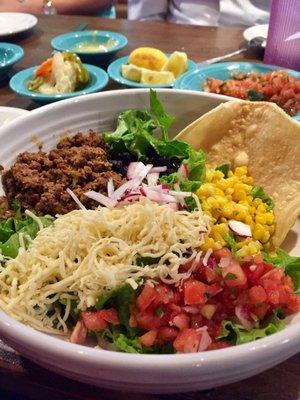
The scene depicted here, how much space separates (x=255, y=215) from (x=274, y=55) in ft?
4.98

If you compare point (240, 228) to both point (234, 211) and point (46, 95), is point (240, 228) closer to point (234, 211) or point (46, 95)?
point (234, 211)

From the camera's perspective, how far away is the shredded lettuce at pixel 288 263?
3.74 ft

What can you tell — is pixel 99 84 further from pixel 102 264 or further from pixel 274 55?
pixel 102 264

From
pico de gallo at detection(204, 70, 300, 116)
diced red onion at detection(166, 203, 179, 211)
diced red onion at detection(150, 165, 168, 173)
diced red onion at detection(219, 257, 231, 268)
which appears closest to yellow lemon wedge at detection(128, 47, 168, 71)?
pico de gallo at detection(204, 70, 300, 116)

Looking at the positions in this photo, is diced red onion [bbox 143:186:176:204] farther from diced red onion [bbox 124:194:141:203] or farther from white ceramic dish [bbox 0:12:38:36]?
white ceramic dish [bbox 0:12:38:36]

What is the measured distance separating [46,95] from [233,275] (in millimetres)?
1387

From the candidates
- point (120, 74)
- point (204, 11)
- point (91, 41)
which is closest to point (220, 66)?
point (120, 74)

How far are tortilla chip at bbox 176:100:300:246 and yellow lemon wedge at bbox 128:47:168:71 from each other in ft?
3.36

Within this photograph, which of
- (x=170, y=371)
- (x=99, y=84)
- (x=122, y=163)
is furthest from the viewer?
(x=99, y=84)

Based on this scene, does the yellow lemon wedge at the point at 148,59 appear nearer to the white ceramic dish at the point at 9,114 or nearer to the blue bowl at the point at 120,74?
the blue bowl at the point at 120,74

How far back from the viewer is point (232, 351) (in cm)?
81

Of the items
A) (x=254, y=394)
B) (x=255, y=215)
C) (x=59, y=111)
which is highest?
(x=59, y=111)

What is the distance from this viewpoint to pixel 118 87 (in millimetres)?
2449

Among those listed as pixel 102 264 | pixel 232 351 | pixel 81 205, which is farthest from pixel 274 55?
pixel 232 351
